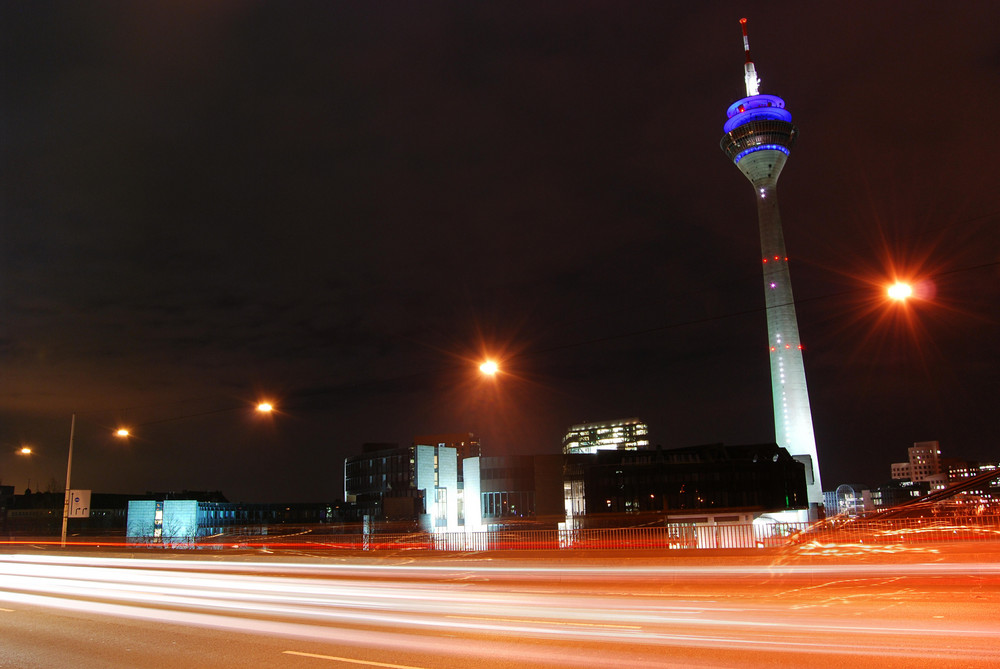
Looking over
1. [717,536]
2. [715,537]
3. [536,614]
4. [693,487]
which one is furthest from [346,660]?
[693,487]

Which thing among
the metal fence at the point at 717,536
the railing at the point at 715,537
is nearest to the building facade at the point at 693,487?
the railing at the point at 715,537

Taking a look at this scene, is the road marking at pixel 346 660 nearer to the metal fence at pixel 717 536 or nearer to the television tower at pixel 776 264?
the metal fence at pixel 717 536

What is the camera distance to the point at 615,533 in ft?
103

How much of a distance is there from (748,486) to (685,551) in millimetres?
74429

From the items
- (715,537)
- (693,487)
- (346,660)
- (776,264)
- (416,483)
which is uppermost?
(776,264)

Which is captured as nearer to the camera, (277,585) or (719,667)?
(719,667)

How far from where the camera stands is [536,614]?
14.5 metres

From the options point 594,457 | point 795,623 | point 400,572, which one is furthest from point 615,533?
point 594,457

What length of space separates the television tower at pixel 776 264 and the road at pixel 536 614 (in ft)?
342

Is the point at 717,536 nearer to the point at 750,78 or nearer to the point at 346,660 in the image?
the point at 346,660

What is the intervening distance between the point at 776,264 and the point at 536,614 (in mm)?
121442

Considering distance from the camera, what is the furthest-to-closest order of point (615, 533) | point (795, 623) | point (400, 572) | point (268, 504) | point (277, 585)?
point (268, 504) → point (615, 533) → point (400, 572) → point (277, 585) → point (795, 623)

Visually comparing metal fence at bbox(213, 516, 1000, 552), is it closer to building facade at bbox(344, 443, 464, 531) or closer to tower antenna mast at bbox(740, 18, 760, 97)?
building facade at bbox(344, 443, 464, 531)

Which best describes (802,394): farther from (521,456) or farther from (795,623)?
(795,623)
